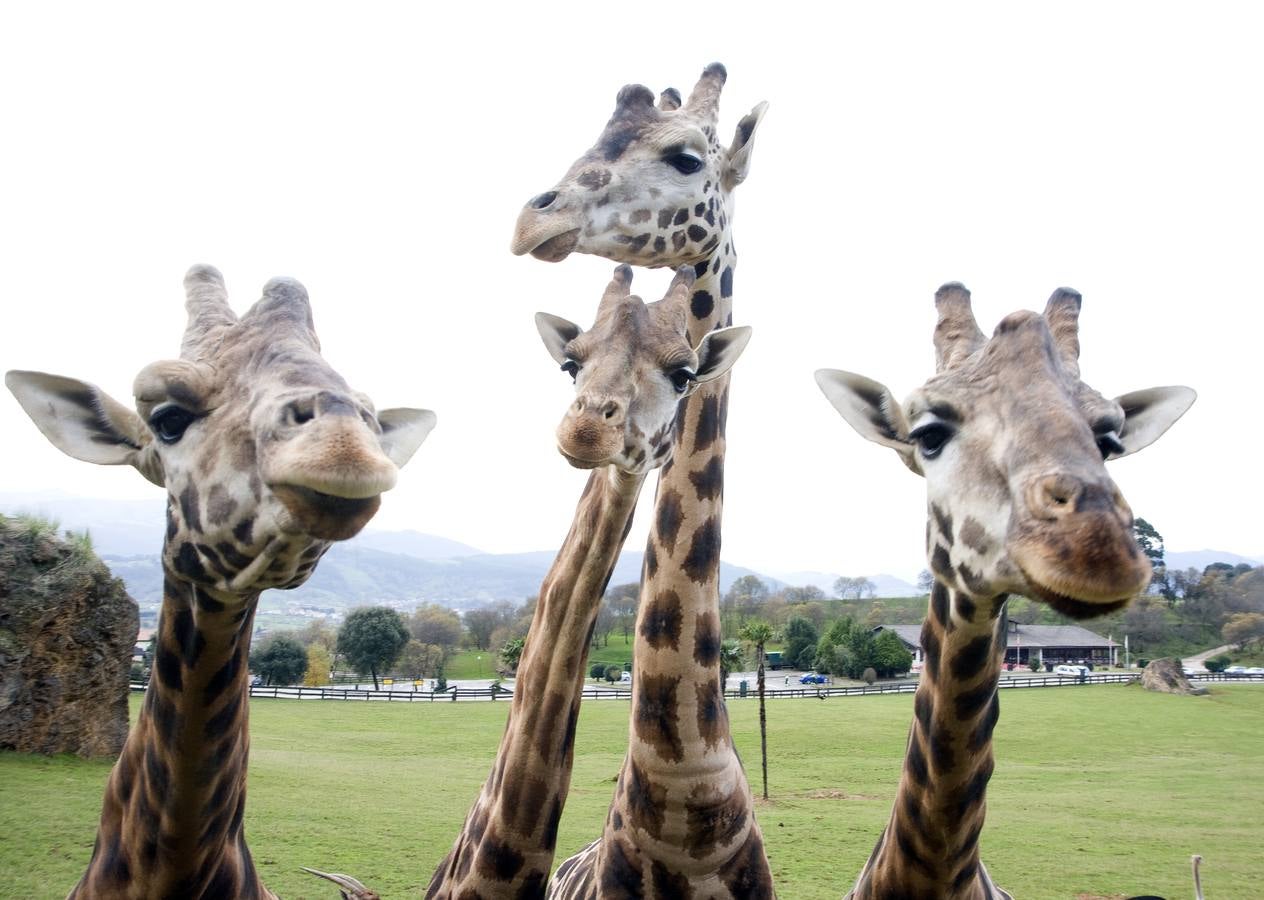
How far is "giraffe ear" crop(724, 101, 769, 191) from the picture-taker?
5.80 metres

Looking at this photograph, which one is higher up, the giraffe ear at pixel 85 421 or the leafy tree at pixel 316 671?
the giraffe ear at pixel 85 421

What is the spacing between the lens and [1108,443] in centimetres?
342

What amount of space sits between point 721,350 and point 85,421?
126 inches

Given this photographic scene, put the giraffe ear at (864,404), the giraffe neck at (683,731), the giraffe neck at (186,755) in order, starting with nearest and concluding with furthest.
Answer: the giraffe neck at (186,755) → the giraffe ear at (864,404) → the giraffe neck at (683,731)

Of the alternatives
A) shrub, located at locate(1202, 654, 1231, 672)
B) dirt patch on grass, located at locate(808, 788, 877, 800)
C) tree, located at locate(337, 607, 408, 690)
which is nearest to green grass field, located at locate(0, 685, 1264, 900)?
dirt patch on grass, located at locate(808, 788, 877, 800)

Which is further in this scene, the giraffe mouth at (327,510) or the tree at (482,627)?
the tree at (482,627)

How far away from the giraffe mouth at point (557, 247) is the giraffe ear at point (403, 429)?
1.17 meters

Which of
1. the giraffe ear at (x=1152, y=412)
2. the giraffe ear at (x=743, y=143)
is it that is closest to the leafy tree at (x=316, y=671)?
the giraffe ear at (x=743, y=143)

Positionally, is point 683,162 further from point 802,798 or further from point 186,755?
point 802,798

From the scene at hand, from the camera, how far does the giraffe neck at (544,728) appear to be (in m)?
4.70

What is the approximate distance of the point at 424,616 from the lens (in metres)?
101

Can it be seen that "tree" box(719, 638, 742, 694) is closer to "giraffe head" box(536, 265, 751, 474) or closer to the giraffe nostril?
"giraffe head" box(536, 265, 751, 474)

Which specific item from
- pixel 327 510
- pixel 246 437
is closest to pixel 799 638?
pixel 246 437

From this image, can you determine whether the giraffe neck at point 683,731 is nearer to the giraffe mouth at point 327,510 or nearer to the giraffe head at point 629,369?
the giraffe head at point 629,369
